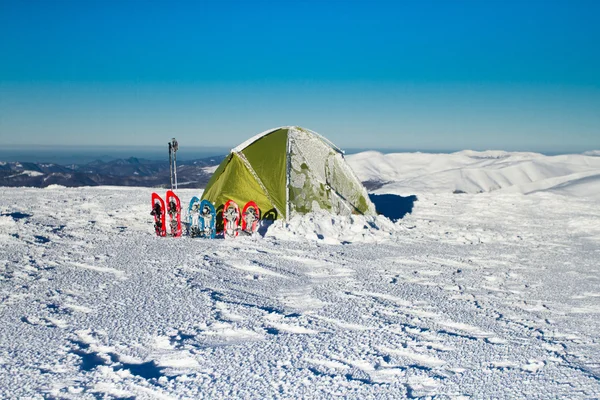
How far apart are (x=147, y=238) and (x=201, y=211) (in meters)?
1.39

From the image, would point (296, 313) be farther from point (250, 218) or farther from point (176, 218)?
point (176, 218)

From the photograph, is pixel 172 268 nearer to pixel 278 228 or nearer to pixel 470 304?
pixel 278 228

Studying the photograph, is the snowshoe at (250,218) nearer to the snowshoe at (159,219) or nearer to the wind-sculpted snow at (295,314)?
the wind-sculpted snow at (295,314)

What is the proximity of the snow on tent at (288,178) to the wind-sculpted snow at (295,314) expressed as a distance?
901 millimetres

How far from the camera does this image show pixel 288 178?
11602 millimetres

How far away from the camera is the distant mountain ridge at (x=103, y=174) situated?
5722 cm

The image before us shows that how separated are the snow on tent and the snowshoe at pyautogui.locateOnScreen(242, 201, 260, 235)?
0.48 m

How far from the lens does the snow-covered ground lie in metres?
3.71

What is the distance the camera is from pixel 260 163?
1208cm

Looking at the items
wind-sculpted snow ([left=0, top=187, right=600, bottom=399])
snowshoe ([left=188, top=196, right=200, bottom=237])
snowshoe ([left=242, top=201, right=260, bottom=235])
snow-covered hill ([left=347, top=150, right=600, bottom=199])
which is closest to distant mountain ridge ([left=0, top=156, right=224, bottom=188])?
snowshoe ([left=188, top=196, right=200, bottom=237])

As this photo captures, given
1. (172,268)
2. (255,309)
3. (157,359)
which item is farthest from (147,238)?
(157,359)

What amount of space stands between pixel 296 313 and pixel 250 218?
5487 mm

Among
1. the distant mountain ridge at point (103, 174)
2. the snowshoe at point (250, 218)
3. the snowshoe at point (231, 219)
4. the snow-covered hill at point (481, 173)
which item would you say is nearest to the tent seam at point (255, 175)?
the snowshoe at point (250, 218)

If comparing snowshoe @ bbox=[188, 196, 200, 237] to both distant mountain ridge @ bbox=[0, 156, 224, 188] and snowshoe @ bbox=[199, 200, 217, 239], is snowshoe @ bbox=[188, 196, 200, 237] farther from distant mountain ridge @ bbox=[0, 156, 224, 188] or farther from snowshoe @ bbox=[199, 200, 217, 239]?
distant mountain ridge @ bbox=[0, 156, 224, 188]
